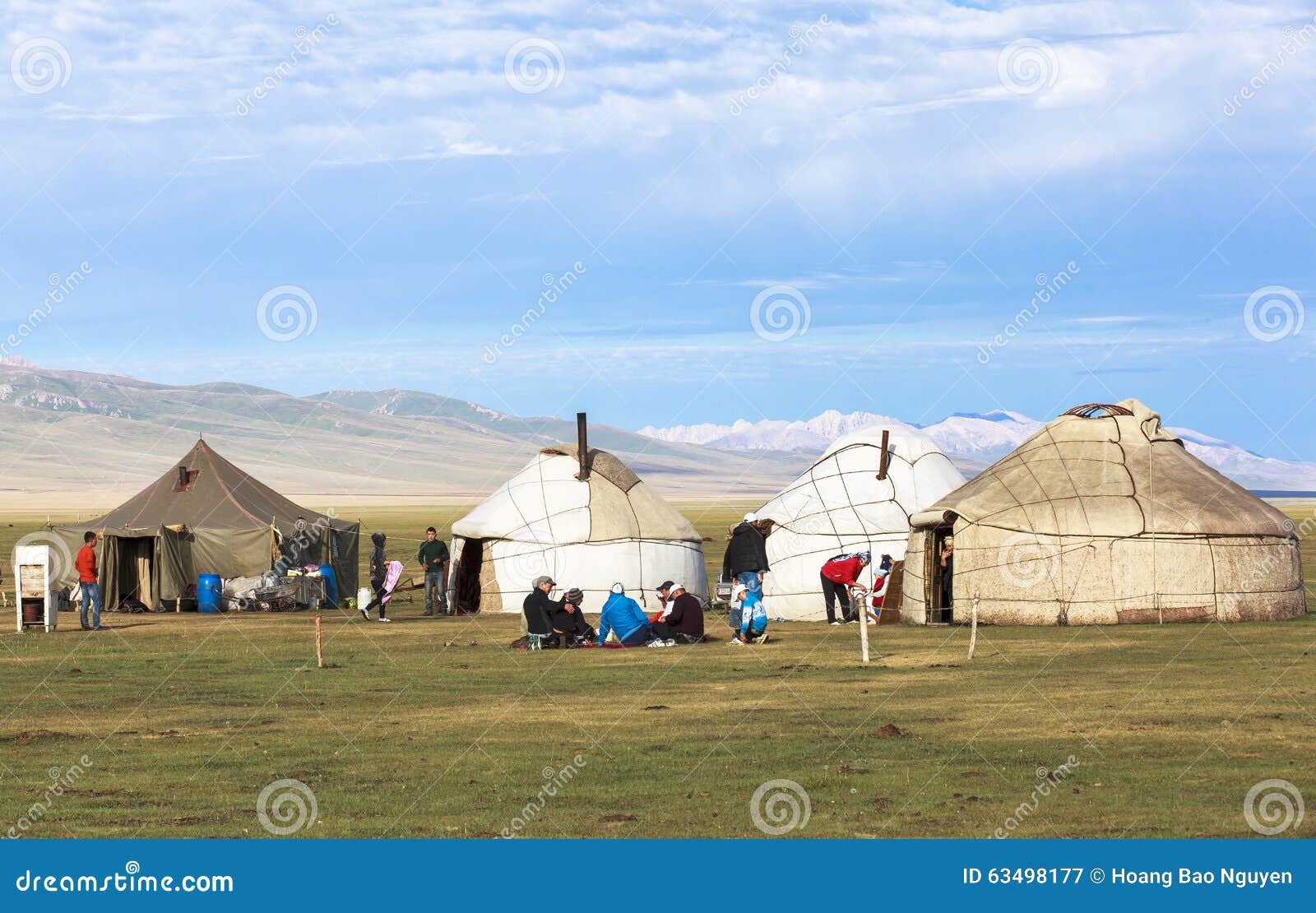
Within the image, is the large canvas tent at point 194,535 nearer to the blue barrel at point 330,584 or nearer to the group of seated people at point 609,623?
the blue barrel at point 330,584

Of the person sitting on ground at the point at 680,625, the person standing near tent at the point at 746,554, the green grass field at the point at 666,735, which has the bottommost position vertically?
the green grass field at the point at 666,735

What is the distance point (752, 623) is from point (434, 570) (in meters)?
10.7

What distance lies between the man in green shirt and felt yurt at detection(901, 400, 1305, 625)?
1000 centimetres

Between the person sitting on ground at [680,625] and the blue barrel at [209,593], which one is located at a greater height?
the blue barrel at [209,593]

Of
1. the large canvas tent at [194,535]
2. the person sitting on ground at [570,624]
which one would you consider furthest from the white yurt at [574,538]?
the person sitting on ground at [570,624]

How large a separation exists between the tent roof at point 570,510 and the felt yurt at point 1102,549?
637 cm

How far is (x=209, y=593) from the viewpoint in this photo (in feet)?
119

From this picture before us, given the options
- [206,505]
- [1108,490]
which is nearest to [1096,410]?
[1108,490]

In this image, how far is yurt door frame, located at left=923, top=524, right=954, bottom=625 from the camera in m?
29.3

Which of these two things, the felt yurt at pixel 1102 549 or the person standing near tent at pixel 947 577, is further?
the person standing near tent at pixel 947 577

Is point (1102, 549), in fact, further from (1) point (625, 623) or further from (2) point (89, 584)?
(2) point (89, 584)

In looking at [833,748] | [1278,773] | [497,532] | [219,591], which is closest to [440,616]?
[497,532]

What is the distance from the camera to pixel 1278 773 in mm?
12070

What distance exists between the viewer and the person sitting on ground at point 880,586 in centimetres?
3048
